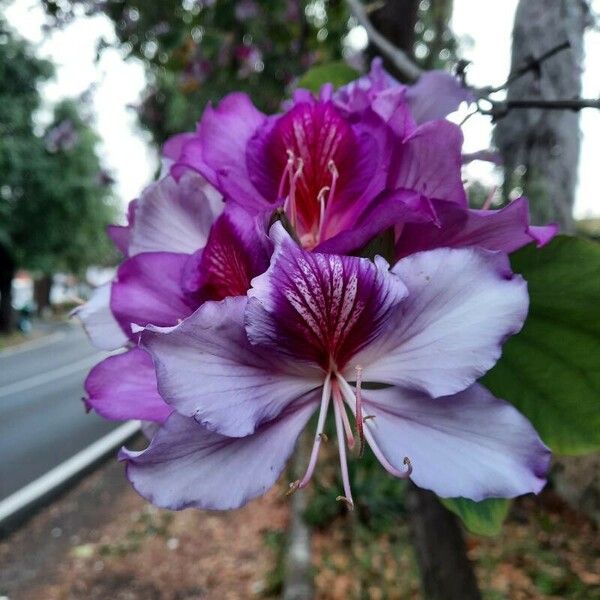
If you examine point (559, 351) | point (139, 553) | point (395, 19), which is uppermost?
point (395, 19)

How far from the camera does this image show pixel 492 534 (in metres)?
0.53

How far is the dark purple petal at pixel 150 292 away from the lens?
48 cm

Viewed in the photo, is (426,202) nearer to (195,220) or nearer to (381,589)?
(195,220)

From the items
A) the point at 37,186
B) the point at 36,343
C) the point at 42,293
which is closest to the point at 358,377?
the point at 36,343

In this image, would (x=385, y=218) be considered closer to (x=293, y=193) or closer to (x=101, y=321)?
(x=293, y=193)

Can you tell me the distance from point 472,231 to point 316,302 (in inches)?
4.9

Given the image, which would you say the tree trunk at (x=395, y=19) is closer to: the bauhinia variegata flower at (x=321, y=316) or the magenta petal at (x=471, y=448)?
the bauhinia variegata flower at (x=321, y=316)

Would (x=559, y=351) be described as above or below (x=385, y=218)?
below

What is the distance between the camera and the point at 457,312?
38 cm

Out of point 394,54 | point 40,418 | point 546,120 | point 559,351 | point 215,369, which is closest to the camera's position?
point 215,369

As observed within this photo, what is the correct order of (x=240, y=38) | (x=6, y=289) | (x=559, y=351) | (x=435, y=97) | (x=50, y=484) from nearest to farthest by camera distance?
(x=559, y=351)
(x=435, y=97)
(x=240, y=38)
(x=50, y=484)
(x=6, y=289)

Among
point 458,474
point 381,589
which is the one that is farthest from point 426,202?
point 381,589

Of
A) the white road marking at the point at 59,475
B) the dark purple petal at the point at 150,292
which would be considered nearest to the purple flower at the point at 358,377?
the dark purple petal at the point at 150,292

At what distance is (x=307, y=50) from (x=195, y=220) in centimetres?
270
